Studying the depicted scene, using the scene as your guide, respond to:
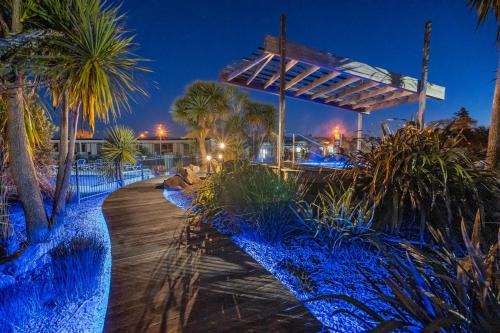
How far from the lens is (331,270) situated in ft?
8.16

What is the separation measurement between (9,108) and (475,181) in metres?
6.01

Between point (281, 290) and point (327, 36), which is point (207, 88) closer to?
point (281, 290)

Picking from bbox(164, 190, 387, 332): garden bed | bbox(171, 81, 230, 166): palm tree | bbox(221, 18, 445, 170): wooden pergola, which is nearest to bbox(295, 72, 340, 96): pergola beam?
bbox(221, 18, 445, 170): wooden pergola

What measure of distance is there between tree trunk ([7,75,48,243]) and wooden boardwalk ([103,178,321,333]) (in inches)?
38.4

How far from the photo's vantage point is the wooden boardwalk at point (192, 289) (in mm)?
1746

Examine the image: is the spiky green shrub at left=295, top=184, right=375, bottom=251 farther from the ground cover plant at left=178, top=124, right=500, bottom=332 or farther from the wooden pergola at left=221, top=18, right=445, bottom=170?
the wooden pergola at left=221, top=18, right=445, bottom=170

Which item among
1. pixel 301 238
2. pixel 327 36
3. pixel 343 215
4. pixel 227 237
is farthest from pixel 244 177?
pixel 327 36

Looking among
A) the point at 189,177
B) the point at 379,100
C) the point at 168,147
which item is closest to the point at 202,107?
the point at 189,177

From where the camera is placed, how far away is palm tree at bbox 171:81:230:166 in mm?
11391

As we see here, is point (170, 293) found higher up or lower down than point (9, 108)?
lower down

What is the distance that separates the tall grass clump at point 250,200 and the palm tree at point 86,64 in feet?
7.13

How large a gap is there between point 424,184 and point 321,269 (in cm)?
159

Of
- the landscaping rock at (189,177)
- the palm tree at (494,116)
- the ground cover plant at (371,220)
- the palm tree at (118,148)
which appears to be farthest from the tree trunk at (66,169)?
the palm tree at (494,116)

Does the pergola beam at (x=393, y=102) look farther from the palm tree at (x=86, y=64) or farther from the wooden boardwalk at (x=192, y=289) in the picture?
the palm tree at (x=86, y=64)
